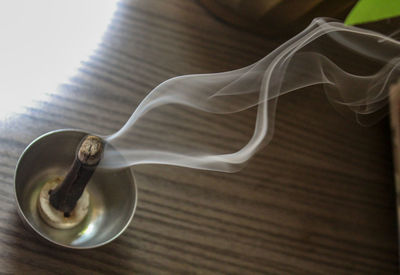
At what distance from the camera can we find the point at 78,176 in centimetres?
51

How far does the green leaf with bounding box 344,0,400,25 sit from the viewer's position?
403 mm

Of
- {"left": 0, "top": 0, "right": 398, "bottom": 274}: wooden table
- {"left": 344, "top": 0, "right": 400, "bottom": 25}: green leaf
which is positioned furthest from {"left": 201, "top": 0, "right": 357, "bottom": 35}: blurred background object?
{"left": 344, "top": 0, "right": 400, "bottom": 25}: green leaf

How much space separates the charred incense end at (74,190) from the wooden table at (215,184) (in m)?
0.04

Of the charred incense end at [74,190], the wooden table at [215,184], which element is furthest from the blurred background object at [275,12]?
the charred incense end at [74,190]

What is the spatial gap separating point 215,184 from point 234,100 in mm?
129

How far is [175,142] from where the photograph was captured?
67 cm

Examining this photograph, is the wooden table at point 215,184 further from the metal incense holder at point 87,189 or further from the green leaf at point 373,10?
the green leaf at point 373,10

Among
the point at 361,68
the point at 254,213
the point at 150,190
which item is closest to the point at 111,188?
the point at 150,190

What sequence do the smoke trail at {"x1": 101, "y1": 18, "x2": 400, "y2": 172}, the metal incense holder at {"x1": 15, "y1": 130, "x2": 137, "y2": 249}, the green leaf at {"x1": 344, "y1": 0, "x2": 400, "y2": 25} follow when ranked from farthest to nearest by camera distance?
1. the smoke trail at {"x1": 101, "y1": 18, "x2": 400, "y2": 172}
2. the metal incense holder at {"x1": 15, "y1": 130, "x2": 137, "y2": 249}
3. the green leaf at {"x1": 344, "y1": 0, "x2": 400, "y2": 25}

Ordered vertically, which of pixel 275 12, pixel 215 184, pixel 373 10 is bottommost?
pixel 215 184

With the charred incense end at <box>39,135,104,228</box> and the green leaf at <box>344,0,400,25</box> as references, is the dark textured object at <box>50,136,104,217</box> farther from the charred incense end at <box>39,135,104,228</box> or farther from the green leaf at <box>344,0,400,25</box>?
the green leaf at <box>344,0,400,25</box>

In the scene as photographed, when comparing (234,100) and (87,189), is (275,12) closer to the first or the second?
(234,100)

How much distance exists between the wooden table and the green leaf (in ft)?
1.10

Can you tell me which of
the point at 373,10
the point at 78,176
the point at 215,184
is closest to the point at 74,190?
the point at 78,176
